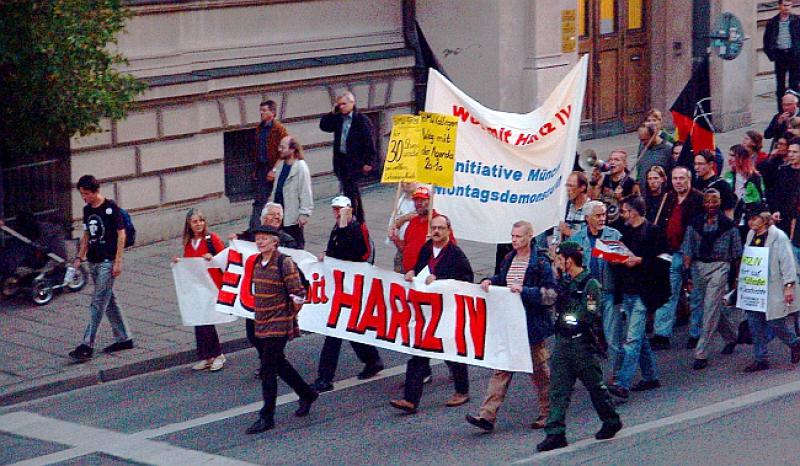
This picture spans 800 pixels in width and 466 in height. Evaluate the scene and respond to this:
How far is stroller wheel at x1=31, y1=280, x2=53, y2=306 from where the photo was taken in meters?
14.3

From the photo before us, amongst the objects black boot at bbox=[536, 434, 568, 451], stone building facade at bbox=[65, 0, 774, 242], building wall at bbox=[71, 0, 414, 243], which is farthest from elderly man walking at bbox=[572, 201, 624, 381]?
stone building facade at bbox=[65, 0, 774, 242]

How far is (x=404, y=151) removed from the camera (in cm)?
1174

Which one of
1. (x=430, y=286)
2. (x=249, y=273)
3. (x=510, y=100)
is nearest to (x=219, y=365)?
(x=249, y=273)

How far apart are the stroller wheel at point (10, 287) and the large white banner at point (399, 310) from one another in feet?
8.54

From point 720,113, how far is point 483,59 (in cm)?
499

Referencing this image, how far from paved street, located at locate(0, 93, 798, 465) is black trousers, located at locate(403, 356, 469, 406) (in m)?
0.18

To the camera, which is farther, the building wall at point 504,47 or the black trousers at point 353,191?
the building wall at point 504,47

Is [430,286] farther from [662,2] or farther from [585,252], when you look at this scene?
[662,2]

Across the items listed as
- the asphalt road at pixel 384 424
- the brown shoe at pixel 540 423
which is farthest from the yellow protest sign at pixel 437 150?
the brown shoe at pixel 540 423

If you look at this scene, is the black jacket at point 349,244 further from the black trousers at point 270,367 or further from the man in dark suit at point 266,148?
the man in dark suit at point 266,148

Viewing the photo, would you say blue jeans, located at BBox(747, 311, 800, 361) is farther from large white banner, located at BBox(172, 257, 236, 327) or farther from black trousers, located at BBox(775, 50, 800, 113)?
black trousers, located at BBox(775, 50, 800, 113)

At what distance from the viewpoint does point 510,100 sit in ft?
66.8

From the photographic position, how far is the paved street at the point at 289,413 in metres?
9.85

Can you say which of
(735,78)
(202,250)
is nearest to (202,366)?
(202,250)
